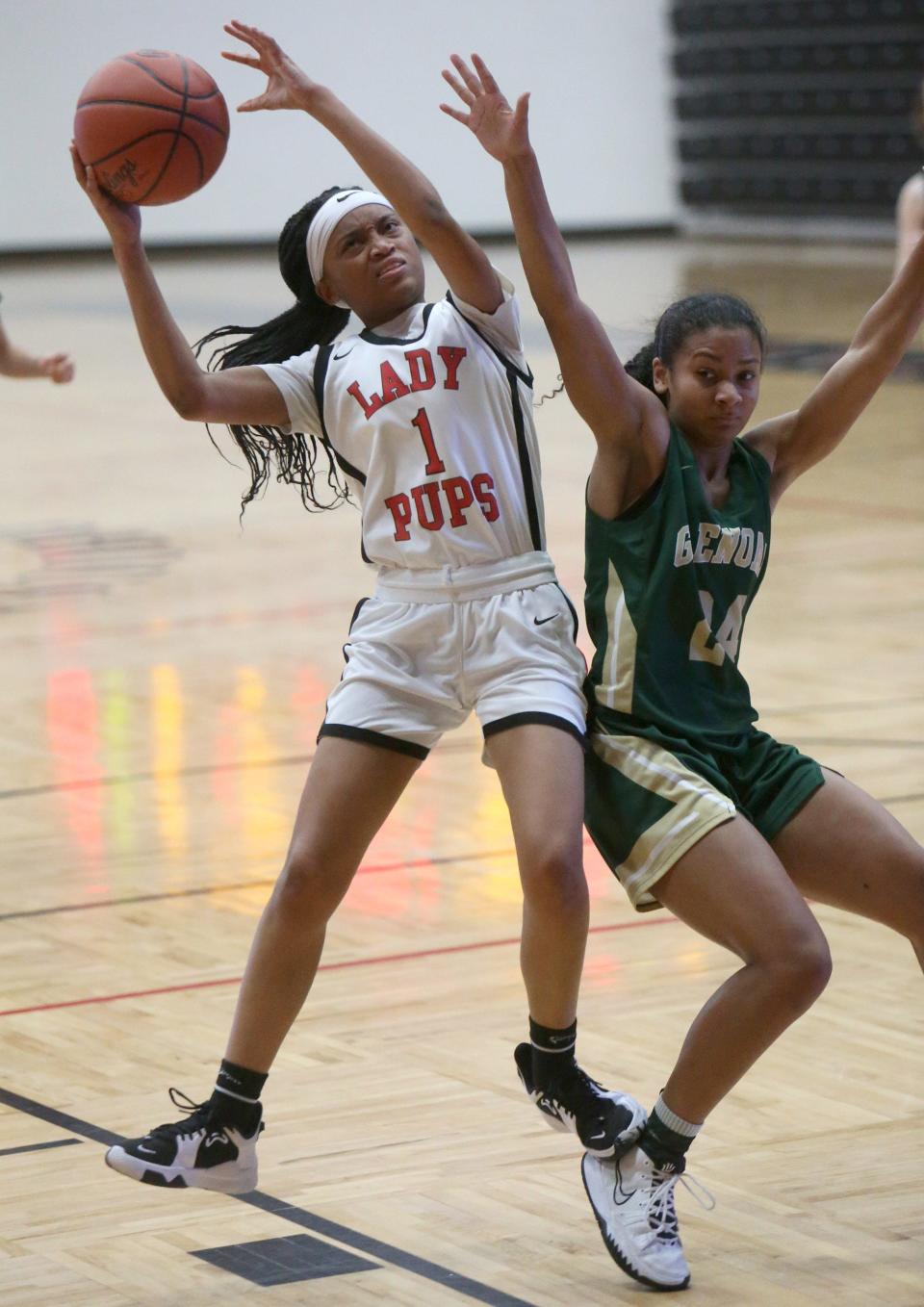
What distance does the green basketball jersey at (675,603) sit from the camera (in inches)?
129

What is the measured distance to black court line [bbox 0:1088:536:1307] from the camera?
310cm

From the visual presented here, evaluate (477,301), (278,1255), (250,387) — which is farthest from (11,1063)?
(477,301)

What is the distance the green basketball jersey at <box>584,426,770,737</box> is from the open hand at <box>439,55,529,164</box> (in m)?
0.51

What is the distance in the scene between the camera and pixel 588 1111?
10.7 feet

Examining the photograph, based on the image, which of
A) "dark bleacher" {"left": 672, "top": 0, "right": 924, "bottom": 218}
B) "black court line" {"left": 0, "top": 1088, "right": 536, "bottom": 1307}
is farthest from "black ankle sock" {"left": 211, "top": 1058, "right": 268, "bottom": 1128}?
"dark bleacher" {"left": 672, "top": 0, "right": 924, "bottom": 218}

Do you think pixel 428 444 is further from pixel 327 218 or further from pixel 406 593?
pixel 327 218

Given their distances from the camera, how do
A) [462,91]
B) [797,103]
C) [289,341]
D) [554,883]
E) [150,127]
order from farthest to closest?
[797,103] < [289,341] < [150,127] < [462,91] < [554,883]

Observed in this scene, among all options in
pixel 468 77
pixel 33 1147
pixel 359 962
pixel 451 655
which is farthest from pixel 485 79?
pixel 359 962

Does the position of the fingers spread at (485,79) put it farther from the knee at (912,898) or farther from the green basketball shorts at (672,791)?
the knee at (912,898)

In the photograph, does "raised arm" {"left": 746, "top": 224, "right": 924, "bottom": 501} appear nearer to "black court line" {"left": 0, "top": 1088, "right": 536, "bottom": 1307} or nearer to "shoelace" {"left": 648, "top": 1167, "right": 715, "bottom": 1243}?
"shoelace" {"left": 648, "top": 1167, "right": 715, "bottom": 1243}

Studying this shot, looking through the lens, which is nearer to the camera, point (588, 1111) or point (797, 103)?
point (588, 1111)

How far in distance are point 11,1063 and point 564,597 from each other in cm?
145

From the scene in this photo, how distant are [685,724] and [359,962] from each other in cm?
160

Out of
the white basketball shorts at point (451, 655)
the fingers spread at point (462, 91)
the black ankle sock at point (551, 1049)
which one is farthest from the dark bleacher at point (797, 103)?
the black ankle sock at point (551, 1049)
